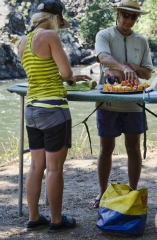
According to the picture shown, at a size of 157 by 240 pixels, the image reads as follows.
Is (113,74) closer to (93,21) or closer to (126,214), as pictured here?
(126,214)

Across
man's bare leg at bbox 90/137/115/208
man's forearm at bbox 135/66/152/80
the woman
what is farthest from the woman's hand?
man's bare leg at bbox 90/137/115/208

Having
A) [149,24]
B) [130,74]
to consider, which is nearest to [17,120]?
[130,74]

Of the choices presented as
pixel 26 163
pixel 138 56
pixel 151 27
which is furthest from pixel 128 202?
pixel 151 27

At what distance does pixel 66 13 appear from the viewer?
4112cm

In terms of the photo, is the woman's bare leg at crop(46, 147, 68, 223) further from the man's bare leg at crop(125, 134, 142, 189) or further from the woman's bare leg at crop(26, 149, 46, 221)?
the man's bare leg at crop(125, 134, 142, 189)

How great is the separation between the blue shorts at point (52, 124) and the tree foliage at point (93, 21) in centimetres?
3324

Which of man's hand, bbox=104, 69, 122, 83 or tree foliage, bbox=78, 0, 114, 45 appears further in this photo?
tree foliage, bbox=78, 0, 114, 45

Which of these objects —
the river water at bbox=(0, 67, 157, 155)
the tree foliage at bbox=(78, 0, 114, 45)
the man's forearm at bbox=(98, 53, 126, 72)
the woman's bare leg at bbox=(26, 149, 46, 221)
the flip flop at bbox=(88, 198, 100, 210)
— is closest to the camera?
the woman's bare leg at bbox=(26, 149, 46, 221)

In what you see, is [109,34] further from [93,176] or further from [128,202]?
[93,176]

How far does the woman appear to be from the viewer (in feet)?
9.78

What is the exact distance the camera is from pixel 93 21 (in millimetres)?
37938

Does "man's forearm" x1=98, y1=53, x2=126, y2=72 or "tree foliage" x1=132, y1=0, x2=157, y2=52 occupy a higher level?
"man's forearm" x1=98, y1=53, x2=126, y2=72

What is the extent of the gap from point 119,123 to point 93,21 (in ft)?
116

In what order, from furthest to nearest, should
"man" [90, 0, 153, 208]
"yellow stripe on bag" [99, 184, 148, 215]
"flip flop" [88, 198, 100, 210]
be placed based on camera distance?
"flip flop" [88, 198, 100, 210] → "man" [90, 0, 153, 208] → "yellow stripe on bag" [99, 184, 148, 215]
